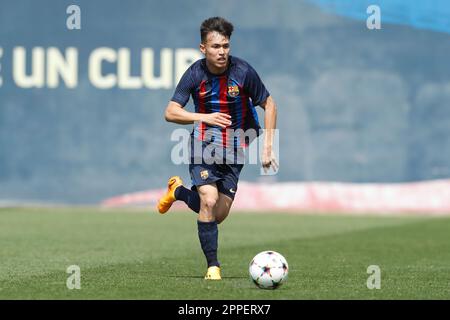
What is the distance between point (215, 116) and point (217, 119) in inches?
1.3

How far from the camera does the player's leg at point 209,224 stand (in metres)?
8.81

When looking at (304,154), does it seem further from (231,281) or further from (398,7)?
(231,281)

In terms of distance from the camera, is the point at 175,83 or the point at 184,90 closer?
the point at 184,90

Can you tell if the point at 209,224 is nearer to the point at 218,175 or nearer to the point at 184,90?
the point at 218,175

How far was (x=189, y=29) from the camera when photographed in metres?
22.3

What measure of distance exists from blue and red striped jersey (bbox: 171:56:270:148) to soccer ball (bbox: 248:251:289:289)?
4.93 ft

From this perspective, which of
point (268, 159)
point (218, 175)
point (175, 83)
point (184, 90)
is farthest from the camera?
point (175, 83)

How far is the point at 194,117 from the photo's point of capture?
8.66 meters

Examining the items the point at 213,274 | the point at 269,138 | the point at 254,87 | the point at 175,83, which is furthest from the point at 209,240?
the point at 175,83

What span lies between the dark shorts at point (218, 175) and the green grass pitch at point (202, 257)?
2.54 ft

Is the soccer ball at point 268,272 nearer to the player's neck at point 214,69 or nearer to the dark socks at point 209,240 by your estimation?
the dark socks at point 209,240

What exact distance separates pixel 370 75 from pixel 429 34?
1.49m
